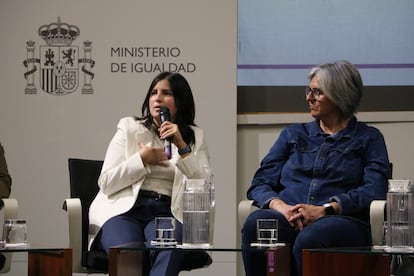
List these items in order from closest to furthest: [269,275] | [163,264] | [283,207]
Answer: [269,275], [163,264], [283,207]

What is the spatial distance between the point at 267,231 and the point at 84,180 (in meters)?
1.23

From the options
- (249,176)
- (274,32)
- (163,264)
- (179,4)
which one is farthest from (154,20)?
(163,264)

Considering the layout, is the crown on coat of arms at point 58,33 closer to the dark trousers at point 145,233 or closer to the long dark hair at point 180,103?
the long dark hair at point 180,103

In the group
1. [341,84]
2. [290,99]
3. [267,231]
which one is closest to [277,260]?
[267,231]

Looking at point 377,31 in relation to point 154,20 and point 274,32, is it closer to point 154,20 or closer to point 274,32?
point 274,32

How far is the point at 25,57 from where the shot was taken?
19.2 feet

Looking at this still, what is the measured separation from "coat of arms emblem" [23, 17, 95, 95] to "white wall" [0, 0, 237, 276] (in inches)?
1.0

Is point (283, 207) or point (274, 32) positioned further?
point (274, 32)

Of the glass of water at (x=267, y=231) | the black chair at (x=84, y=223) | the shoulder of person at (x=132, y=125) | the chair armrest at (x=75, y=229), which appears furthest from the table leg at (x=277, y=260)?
the shoulder of person at (x=132, y=125)

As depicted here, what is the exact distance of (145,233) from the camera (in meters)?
4.25

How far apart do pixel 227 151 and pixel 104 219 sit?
5.31ft

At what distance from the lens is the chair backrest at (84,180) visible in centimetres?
455

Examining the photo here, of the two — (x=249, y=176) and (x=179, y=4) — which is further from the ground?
(x=179, y=4)

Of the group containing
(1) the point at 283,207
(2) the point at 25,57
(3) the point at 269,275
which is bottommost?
(3) the point at 269,275
